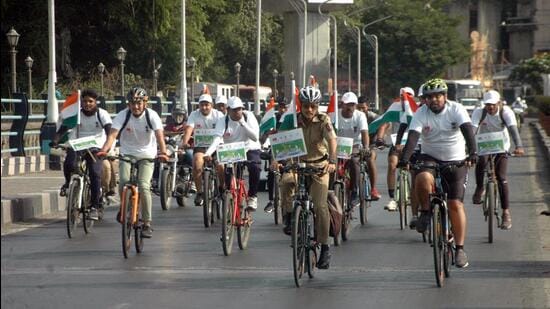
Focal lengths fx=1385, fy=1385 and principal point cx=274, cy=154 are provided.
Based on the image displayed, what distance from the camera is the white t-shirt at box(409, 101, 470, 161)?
38.2 ft

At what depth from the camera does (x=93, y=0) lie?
48125 millimetres

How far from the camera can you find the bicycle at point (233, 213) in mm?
13094

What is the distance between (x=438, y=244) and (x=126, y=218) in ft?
11.2

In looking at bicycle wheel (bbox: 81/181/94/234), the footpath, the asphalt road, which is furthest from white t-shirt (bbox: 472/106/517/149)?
the footpath

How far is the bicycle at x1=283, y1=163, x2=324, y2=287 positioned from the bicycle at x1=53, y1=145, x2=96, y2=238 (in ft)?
14.7

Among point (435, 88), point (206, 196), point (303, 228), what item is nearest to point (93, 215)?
point (206, 196)

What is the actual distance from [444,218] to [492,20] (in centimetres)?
13387

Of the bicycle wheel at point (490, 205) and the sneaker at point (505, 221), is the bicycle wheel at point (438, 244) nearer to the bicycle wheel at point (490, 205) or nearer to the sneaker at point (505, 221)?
the bicycle wheel at point (490, 205)

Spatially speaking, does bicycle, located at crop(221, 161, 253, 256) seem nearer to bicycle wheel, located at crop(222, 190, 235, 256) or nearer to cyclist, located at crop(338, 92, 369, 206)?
bicycle wheel, located at crop(222, 190, 235, 256)

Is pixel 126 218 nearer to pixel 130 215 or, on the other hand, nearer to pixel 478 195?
pixel 130 215

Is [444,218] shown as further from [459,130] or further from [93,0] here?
[93,0]

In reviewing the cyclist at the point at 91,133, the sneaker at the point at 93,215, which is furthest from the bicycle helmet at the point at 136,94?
the sneaker at the point at 93,215

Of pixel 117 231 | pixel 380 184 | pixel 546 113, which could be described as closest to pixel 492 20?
pixel 546 113

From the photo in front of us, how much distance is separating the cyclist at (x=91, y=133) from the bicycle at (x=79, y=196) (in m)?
0.06
